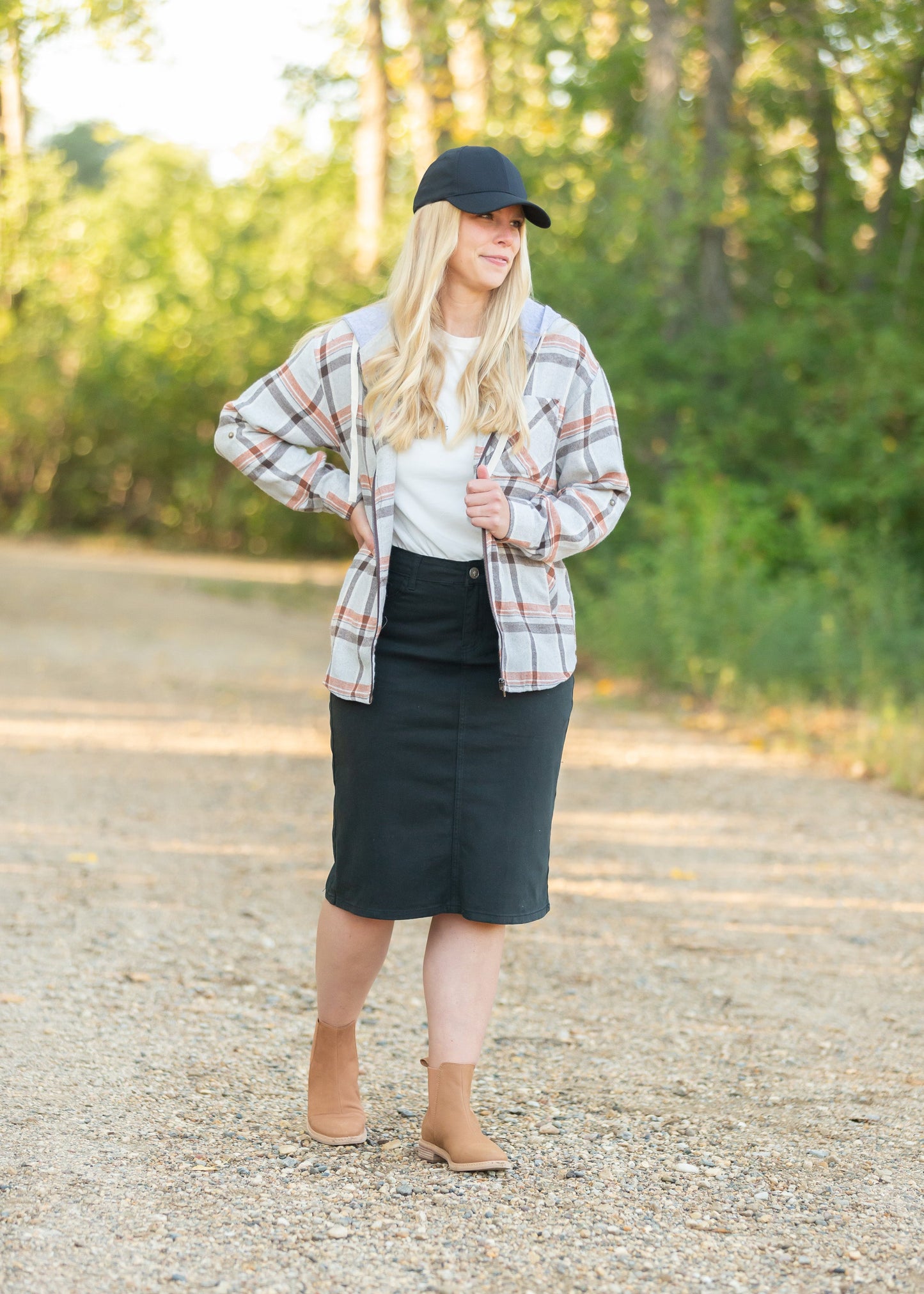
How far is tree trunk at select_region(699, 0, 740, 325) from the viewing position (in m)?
12.9

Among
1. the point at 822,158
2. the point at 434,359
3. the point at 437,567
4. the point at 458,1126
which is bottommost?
the point at 458,1126

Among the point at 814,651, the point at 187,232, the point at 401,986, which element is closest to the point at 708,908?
the point at 401,986

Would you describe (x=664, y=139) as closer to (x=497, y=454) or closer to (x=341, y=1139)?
(x=497, y=454)

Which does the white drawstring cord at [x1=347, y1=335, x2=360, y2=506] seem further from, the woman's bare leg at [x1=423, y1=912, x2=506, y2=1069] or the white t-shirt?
the woman's bare leg at [x1=423, y1=912, x2=506, y2=1069]

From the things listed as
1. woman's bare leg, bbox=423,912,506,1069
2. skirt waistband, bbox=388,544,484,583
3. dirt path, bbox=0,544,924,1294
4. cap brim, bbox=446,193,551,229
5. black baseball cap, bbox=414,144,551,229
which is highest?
black baseball cap, bbox=414,144,551,229

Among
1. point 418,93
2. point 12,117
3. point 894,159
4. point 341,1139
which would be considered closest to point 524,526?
point 341,1139

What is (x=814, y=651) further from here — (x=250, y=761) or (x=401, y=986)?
(x=401, y=986)

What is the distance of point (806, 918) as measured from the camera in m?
5.16

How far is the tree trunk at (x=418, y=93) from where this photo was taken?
49.6ft

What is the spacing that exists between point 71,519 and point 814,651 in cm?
1266

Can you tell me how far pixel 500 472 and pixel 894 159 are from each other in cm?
1220

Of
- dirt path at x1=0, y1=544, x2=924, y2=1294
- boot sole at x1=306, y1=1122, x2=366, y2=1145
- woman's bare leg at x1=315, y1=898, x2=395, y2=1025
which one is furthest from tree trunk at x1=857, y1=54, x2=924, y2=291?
boot sole at x1=306, y1=1122, x2=366, y2=1145

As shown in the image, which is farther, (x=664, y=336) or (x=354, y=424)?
(x=664, y=336)

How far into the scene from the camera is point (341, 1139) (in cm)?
303
